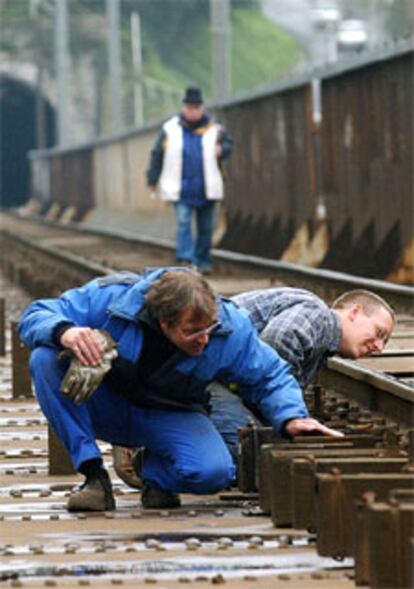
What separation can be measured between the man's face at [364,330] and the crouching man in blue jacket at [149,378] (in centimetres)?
43

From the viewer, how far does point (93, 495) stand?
24.0ft

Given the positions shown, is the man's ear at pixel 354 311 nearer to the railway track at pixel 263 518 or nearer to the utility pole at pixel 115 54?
the railway track at pixel 263 518

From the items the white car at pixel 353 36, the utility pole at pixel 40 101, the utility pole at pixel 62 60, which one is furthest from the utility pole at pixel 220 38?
the utility pole at pixel 40 101

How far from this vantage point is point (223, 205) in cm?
3134

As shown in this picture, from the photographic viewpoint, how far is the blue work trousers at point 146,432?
24.4ft

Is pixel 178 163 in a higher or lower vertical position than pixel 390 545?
higher

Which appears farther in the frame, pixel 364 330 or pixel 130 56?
pixel 130 56

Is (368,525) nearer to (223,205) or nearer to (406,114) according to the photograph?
(406,114)

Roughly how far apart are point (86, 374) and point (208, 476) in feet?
1.82

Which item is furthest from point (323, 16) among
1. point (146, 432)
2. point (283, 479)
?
point (283, 479)

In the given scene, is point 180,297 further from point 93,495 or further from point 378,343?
point 378,343

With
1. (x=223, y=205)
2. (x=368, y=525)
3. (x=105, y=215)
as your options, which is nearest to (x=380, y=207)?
(x=223, y=205)

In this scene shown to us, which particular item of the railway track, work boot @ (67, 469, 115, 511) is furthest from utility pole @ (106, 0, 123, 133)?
work boot @ (67, 469, 115, 511)

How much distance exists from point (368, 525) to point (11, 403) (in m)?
6.44
